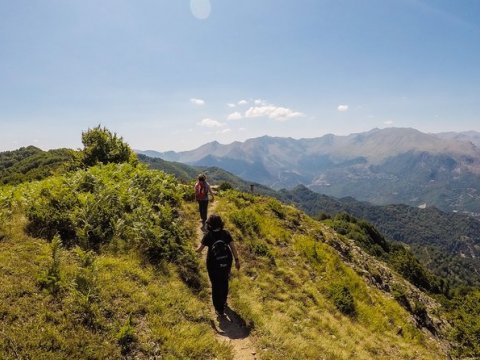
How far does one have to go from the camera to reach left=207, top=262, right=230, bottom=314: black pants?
33.2 feet

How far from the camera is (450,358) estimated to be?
16.2m

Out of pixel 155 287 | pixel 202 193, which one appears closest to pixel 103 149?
pixel 202 193

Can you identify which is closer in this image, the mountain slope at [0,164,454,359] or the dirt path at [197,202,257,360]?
the mountain slope at [0,164,454,359]

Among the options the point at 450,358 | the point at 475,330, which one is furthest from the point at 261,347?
the point at 475,330

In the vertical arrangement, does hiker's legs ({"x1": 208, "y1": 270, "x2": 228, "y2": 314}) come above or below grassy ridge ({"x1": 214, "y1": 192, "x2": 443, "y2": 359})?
above

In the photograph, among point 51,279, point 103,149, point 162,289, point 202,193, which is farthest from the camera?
point 103,149

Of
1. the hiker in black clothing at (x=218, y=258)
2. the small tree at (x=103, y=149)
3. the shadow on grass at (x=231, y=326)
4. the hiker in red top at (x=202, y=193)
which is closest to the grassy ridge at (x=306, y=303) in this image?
the shadow on grass at (x=231, y=326)

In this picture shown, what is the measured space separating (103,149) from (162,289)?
641 inches

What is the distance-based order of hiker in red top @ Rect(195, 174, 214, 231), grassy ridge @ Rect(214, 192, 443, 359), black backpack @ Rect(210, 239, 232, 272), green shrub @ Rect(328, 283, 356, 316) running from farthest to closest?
hiker in red top @ Rect(195, 174, 214, 231) < green shrub @ Rect(328, 283, 356, 316) < grassy ridge @ Rect(214, 192, 443, 359) < black backpack @ Rect(210, 239, 232, 272)

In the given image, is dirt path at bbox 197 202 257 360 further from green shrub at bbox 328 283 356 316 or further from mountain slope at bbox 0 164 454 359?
green shrub at bbox 328 283 356 316

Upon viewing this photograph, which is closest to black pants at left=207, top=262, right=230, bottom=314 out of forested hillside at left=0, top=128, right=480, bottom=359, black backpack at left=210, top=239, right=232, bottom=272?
black backpack at left=210, top=239, right=232, bottom=272

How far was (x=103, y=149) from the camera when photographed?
23859 mm

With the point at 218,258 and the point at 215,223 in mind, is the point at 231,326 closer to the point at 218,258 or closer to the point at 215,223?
the point at 218,258

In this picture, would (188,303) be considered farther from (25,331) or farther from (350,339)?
(350,339)
